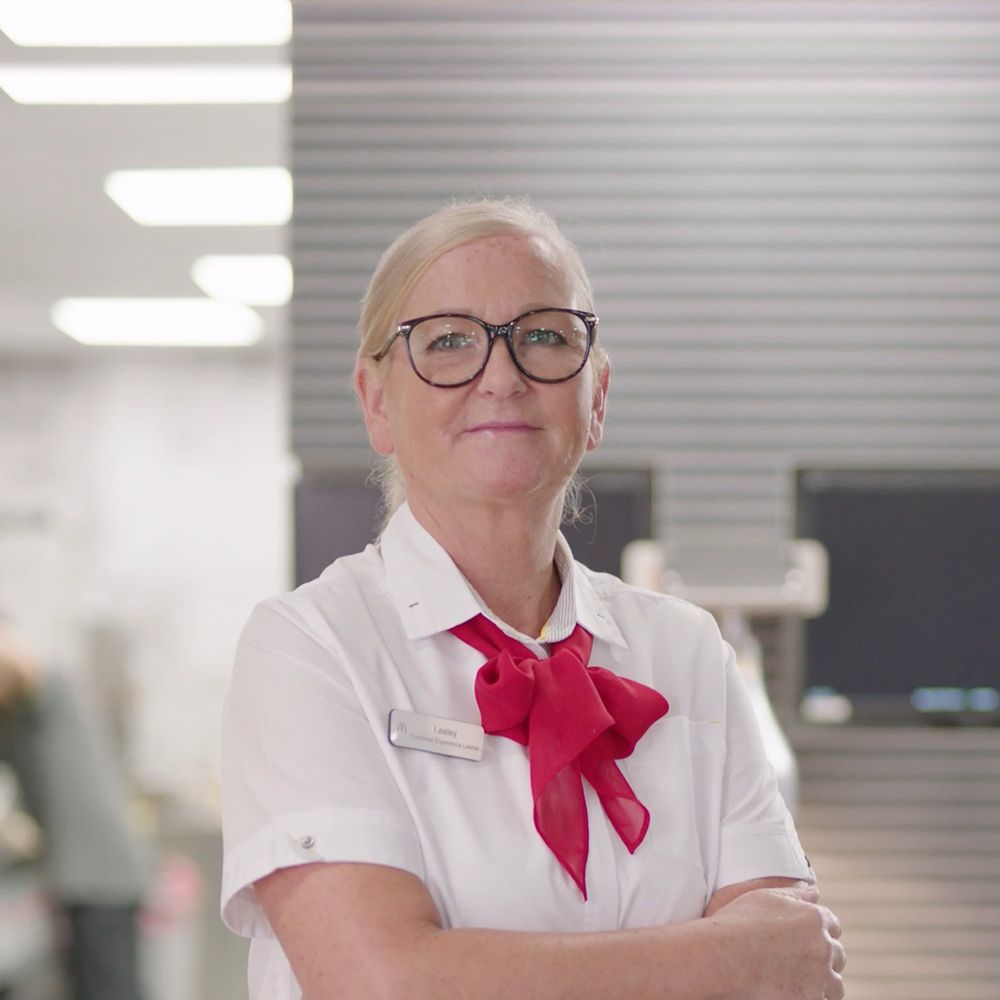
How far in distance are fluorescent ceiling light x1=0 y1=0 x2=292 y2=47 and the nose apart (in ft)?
8.09

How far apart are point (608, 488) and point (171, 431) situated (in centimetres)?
394

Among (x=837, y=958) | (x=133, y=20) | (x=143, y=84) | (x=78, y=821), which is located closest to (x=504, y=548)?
(x=837, y=958)

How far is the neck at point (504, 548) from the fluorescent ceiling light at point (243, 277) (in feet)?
11.6

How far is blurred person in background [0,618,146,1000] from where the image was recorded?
316 centimetres

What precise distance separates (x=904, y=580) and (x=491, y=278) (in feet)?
6.84

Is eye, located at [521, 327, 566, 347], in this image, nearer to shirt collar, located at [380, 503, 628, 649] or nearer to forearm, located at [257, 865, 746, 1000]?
shirt collar, located at [380, 503, 628, 649]

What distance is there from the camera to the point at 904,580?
3209 mm

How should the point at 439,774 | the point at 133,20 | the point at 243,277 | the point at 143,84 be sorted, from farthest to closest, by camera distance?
the point at 243,277, the point at 143,84, the point at 133,20, the point at 439,774

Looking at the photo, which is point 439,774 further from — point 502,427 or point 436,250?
point 436,250

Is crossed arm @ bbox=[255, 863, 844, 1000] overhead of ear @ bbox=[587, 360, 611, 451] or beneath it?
beneath

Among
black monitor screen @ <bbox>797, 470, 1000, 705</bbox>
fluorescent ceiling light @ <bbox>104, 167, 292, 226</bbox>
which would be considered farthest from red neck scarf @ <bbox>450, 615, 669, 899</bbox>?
fluorescent ceiling light @ <bbox>104, 167, 292, 226</bbox>

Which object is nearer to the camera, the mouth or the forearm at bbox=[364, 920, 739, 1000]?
the forearm at bbox=[364, 920, 739, 1000]

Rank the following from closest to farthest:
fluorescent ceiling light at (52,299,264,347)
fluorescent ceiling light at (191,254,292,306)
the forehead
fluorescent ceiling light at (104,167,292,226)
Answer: the forehead < fluorescent ceiling light at (104,167,292,226) < fluorescent ceiling light at (191,254,292,306) < fluorescent ceiling light at (52,299,264,347)

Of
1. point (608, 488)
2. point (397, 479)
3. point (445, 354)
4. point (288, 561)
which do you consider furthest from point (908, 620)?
point (445, 354)
